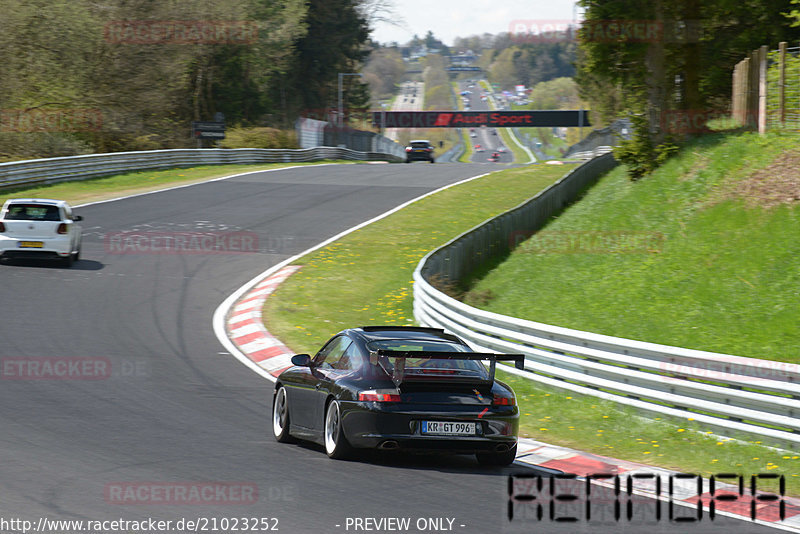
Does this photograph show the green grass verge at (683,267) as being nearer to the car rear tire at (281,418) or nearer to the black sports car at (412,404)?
the black sports car at (412,404)

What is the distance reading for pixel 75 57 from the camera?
49969 mm

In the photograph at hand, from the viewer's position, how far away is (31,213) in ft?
72.4

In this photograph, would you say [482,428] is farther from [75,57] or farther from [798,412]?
[75,57]

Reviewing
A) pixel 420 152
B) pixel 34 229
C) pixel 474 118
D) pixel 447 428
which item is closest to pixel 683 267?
pixel 447 428

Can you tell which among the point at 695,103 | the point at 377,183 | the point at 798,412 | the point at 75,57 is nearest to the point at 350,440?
the point at 798,412

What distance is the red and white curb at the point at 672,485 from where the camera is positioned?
746 cm

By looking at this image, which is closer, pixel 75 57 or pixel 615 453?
pixel 615 453

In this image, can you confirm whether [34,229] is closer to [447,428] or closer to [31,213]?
[31,213]

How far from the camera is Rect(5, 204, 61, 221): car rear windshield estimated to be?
22.0 m

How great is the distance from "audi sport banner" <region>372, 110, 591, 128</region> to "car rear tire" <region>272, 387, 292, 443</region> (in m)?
92.5

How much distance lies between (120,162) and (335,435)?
35.3m

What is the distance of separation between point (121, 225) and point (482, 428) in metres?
Result: 22.3

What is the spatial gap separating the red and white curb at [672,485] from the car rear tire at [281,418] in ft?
7.40

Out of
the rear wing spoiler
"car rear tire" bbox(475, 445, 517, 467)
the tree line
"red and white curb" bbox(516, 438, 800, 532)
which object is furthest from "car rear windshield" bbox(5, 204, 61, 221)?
the tree line
